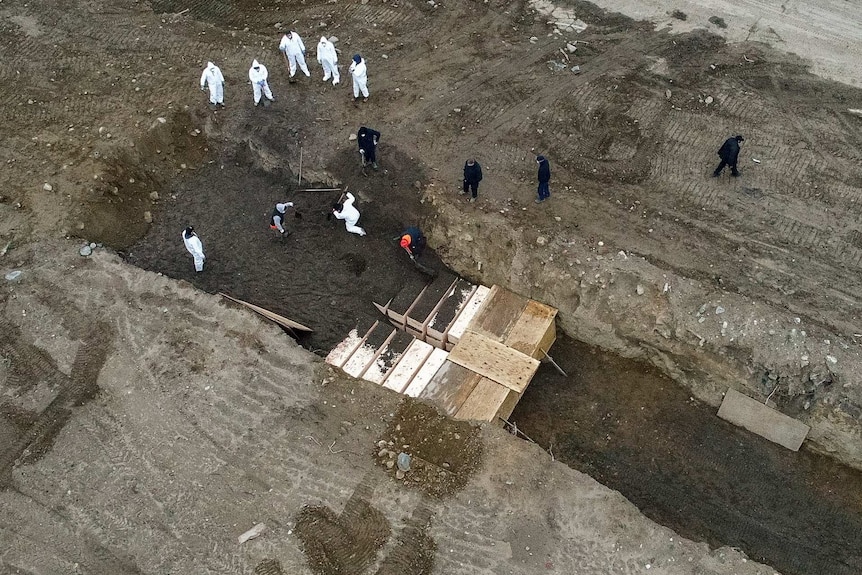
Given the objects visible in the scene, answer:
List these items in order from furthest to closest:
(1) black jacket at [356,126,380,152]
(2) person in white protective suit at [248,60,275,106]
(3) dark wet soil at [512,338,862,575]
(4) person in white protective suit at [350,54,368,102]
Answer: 1. (2) person in white protective suit at [248,60,275,106]
2. (4) person in white protective suit at [350,54,368,102]
3. (1) black jacket at [356,126,380,152]
4. (3) dark wet soil at [512,338,862,575]

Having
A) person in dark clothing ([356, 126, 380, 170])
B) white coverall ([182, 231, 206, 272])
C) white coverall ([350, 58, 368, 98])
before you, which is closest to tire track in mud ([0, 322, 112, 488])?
white coverall ([182, 231, 206, 272])

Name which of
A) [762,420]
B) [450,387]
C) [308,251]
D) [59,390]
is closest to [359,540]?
[450,387]

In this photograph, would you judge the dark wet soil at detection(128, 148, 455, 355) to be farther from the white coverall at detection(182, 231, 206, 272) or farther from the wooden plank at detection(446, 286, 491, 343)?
the wooden plank at detection(446, 286, 491, 343)

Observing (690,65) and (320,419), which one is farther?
(690,65)

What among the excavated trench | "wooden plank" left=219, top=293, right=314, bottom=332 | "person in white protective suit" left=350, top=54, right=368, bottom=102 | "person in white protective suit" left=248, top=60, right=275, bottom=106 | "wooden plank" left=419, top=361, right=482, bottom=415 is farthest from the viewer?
"person in white protective suit" left=248, top=60, right=275, bottom=106

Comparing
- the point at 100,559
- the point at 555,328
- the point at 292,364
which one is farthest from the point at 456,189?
the point at 100,559

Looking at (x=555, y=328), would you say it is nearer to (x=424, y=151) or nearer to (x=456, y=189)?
(x=456, y=189)

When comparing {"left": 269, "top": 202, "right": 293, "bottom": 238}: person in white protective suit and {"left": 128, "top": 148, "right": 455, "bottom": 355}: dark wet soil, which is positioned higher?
{"left": 269, "top": 202, "right": 293, "bottom": 238}: person in white protective suit
